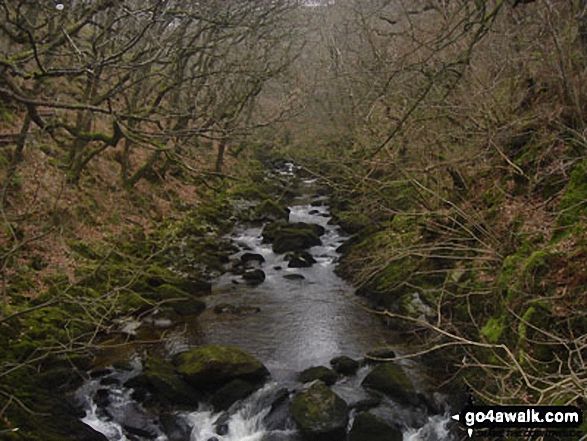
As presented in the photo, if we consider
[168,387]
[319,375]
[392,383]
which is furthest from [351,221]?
[168,387]

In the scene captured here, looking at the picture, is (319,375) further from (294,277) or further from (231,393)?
(294,277)

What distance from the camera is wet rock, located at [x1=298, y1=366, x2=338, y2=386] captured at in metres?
8.73

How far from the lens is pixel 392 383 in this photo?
8328 millimetres

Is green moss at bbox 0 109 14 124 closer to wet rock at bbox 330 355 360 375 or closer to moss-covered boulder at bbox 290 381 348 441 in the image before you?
wet rock at bbox 330 355 360 375

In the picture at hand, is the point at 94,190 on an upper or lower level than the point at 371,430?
upper

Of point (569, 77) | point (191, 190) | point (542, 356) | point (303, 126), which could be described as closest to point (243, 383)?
point (542, 356)

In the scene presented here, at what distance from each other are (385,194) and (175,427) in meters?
7.29

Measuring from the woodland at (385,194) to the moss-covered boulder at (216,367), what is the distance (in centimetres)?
157

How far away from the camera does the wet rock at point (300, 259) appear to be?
49.6 feet

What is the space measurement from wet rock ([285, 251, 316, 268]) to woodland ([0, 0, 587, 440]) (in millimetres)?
1103

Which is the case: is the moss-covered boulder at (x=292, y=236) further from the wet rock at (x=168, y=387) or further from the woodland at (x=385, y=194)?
the wet rock at (x=168, y=387)

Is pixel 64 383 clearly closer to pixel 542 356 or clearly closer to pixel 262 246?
pixel 542 356

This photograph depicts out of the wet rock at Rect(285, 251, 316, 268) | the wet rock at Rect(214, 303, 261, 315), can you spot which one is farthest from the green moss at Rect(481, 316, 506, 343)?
the wet rock at Rect(285, 251, 316, 268)

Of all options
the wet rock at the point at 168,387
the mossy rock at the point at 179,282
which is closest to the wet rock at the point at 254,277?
the mossy rock at the point at 179,282
